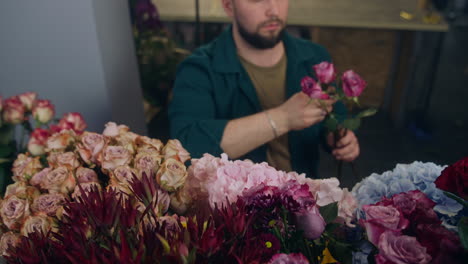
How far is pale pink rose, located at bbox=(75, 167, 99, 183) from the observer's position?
552 millimetres

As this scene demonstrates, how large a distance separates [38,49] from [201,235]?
815mm

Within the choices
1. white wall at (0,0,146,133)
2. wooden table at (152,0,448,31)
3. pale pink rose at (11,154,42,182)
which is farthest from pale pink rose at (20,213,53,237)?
wooden table at (152,0,448,31)

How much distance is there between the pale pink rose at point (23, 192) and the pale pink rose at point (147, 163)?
6.7 inches

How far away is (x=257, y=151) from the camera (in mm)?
1196

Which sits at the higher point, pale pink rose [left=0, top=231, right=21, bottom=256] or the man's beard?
the man's beard

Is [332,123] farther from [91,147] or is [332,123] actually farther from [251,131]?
[91,147]

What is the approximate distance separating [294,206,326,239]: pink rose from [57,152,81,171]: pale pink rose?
359mm

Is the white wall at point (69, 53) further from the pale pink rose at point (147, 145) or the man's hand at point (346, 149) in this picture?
the man's hand at point (346, 149)

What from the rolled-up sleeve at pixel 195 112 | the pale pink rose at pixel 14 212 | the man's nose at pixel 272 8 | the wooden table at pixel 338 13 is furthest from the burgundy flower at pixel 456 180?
the wooden table at pixel 338 13

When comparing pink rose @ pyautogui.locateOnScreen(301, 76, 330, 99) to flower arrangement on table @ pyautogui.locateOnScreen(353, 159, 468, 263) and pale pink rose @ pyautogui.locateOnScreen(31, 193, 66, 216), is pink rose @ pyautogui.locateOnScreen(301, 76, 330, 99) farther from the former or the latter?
pale pink rose @ pyautogui.locateOnScreen(31, 193, 66, 216)

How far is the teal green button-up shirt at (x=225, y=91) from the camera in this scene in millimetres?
1104

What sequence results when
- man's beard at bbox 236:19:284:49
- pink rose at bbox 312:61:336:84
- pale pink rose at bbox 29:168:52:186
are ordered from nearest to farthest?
pale pink rose at bbox 29:168:52:186, pink rose at bbox 312:61:336:84, man's beard at bbox 236:19:284:49

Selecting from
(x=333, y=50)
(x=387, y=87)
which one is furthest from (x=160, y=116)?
(x=387, y=87)

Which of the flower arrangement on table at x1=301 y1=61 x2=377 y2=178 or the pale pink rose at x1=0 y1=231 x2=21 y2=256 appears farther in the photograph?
the flower arrangement on table at x1=301 y1=61 x2=377 y2=178
